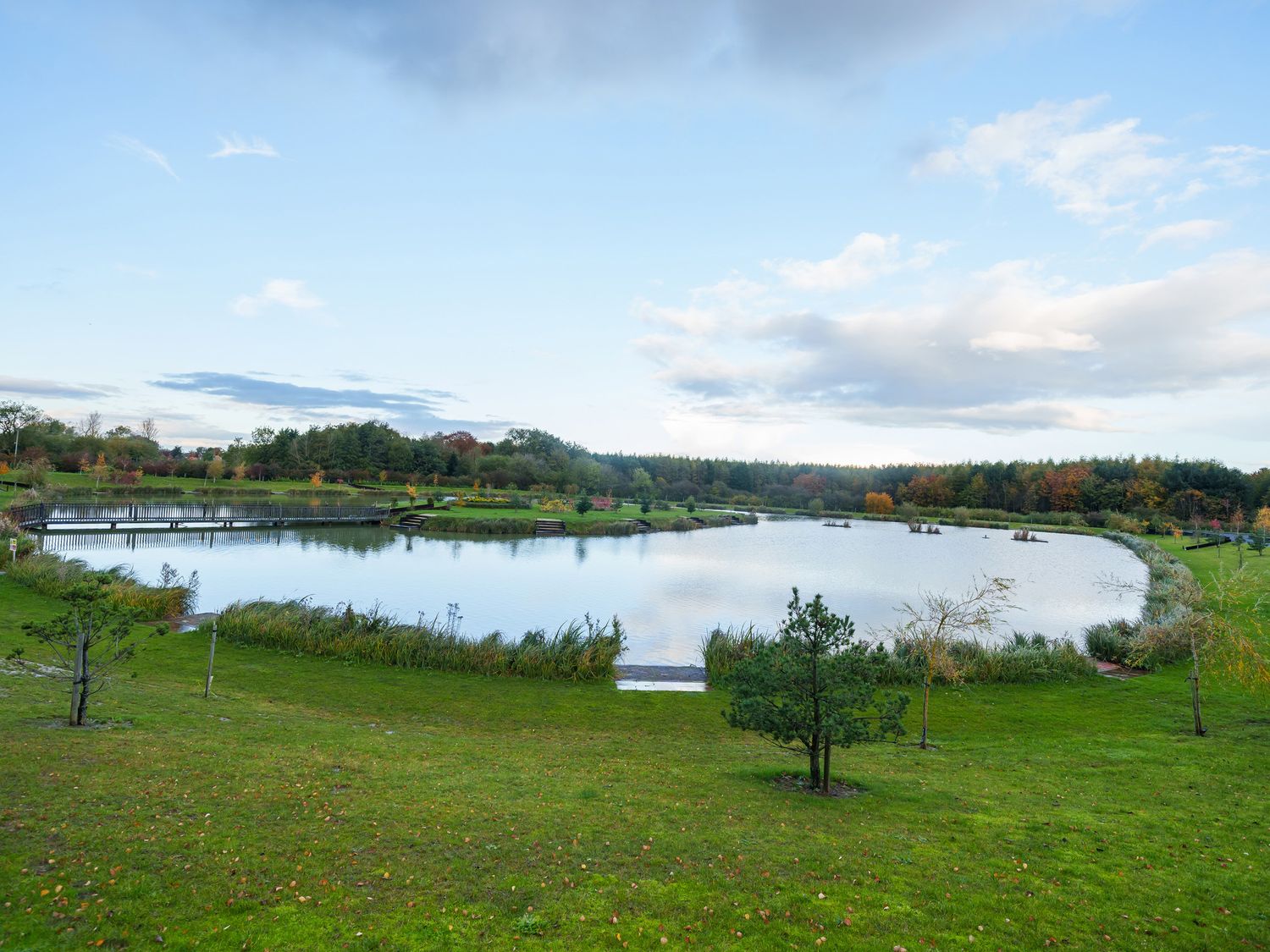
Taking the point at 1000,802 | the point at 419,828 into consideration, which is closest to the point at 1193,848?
the point at 1000,802

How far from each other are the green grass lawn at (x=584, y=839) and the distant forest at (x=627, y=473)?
63.0m

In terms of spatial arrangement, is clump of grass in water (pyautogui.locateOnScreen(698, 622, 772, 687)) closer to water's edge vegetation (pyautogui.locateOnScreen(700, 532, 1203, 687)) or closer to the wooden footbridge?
water's edge vegetation (pyautogui.locateOnScreen(700, 532, 1203, 687))

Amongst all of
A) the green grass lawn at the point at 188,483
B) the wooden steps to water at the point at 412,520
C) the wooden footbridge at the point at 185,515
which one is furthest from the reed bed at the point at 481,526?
the green grass lawn at the point at 188,483

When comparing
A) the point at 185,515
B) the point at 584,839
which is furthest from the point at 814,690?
the point at 185,515

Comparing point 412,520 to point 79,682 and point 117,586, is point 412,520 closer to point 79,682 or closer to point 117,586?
point 117,586

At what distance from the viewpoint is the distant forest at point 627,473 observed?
233 feet

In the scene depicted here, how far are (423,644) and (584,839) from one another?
1062 cm

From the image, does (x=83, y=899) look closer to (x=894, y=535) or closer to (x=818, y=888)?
(x=818, y=888)

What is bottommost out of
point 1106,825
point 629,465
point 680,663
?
point 680,663

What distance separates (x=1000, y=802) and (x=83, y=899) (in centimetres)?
855

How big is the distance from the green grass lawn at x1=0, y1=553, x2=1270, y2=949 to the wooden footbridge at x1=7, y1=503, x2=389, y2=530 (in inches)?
1406

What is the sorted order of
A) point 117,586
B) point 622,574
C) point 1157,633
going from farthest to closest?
point 622,574
point 117,586
point 1157,633

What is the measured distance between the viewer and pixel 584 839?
6090 mm

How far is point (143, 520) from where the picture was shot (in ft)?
134
